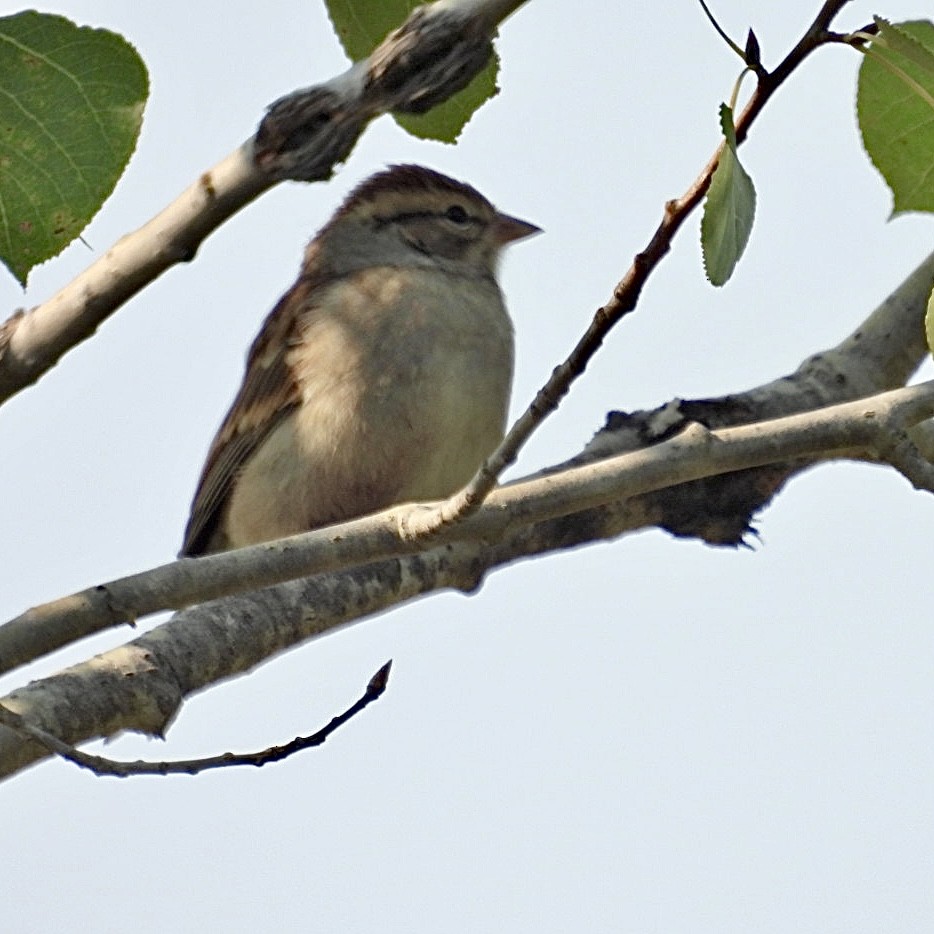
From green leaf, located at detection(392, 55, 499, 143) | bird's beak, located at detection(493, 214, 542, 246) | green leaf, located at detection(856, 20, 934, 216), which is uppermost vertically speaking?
bird's beak, located at detection(493, 214, 542, 246)

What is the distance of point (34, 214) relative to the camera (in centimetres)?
244

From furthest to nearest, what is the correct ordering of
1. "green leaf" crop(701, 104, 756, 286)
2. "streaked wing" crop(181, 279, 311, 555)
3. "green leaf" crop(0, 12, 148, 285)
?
"streaked wing" crop(181, 279, 311, 555) < "green leaf" crop(0, 12, 148, 285) < "green leaf" crop(701, 104, 756, 286)

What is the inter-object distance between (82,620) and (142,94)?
31.8 inches

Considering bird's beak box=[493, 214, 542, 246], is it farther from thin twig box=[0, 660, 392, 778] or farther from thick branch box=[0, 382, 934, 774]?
thin twig box=[0, 660, 392, 778]

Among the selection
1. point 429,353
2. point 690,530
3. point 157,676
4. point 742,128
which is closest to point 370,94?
point 742,128

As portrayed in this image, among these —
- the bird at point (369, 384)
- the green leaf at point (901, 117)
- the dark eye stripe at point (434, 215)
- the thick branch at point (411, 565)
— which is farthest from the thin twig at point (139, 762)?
the dark eye stripe at point (434, 215)

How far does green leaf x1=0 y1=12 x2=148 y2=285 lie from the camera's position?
2420 millimetres

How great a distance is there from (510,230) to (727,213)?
179 inches

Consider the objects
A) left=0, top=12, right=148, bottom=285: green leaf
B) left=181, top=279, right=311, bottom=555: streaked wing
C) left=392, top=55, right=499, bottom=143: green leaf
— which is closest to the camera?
left=0, top=12, right=148, bottom=285: green leaf

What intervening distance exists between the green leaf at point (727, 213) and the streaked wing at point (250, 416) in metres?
3.80

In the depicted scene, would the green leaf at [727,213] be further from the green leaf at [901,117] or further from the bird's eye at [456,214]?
the bird's eye at [456,214]

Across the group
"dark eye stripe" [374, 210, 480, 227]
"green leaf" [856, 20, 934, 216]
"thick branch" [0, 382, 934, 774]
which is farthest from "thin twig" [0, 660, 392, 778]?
"dark eye stripe" [374, 210, 480, 227]

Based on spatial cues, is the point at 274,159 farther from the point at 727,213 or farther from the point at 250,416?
the point at 250,416

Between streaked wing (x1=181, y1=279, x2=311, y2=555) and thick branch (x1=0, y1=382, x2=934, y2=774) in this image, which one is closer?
thick branch (x1=0, y1=382, x2=934, y2=774)
